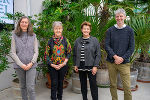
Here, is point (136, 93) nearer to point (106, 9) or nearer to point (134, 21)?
point (134, 21)

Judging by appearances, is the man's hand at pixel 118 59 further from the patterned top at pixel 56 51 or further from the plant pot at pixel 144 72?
the plant pot at pixel 144 72

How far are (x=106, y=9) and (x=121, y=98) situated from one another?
2150 mm

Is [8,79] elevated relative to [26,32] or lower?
lower

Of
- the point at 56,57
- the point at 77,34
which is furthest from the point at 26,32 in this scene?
the point at 77,34

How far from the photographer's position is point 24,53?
2.56 m

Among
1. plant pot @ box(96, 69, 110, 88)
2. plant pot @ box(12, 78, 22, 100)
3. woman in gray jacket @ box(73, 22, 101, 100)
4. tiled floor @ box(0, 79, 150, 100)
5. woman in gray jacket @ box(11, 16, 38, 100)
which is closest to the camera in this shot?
woman in gray jacket @ box(11, 16, 38, 100)

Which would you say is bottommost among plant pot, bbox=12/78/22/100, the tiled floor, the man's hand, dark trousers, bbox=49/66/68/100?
the tiled floor

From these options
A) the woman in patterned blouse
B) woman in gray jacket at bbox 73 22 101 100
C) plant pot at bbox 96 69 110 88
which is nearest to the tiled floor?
plant pot at bbox 96 69 110 88

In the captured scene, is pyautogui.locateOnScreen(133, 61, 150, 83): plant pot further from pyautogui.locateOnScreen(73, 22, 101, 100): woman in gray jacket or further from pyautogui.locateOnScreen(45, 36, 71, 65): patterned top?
pyautogui.locateOnScreen(45, 36, 71, 65): patterned top

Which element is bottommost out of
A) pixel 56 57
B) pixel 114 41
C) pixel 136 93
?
pixel 136 93

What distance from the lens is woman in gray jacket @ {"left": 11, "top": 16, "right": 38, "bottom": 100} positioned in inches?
100

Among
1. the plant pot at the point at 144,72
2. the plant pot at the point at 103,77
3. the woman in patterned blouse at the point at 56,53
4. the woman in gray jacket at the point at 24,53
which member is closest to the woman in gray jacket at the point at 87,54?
the woman in patterned blouse at the point at 56,53

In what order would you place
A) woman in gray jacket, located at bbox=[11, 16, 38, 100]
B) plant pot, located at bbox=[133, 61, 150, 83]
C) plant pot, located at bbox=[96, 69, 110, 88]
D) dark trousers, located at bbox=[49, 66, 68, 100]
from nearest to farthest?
woman in gray jacket, located at bbox=[11, 16, 38, 100] < dark trousers, located at bbox=[49, 66, 68, 100] < plant pot, located at bbox=[96, 69, 110, 88] < plant pot, located at bbox=[133, 61, 150, 83]

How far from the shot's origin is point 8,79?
393 cm
